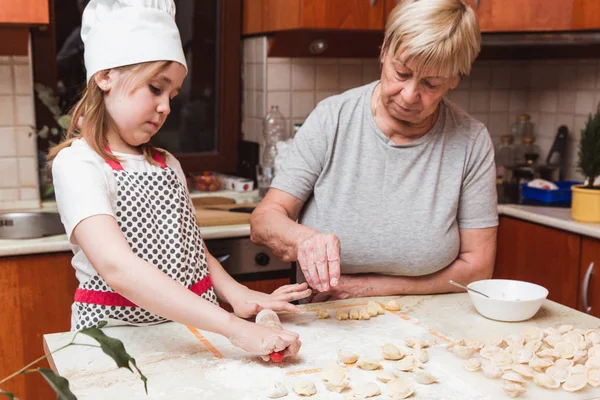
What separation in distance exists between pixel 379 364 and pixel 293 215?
585mm

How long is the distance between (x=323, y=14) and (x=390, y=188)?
1.08 m

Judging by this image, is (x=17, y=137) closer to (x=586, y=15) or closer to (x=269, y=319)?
(x=269, y=319)

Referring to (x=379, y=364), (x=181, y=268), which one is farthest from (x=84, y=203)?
(x=379, y=364)

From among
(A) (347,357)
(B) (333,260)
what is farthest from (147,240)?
(A) (347,357)

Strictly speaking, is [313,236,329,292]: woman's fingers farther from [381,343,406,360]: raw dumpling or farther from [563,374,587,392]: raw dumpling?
[563,374,587,392]: raw dumpling

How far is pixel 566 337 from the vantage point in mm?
1221

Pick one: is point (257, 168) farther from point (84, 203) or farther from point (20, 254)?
point (84, 203)

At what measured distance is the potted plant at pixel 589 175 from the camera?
7.38 feet

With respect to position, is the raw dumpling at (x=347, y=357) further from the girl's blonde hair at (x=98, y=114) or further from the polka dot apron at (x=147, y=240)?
the girl's blonde hair at (x=98, y=114)

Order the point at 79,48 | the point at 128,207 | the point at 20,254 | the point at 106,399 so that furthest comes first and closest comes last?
the point at 79,48
the point at 20,254
the point at 128,207
the point at 106,399

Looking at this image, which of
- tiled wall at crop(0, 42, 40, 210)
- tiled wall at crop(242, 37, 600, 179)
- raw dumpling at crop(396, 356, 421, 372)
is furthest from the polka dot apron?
tiled wall at crop(242, 37, 600, 179)

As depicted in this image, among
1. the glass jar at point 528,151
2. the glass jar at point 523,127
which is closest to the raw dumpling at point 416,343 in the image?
the glass jar at point 528,151

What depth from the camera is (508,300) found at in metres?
1.33

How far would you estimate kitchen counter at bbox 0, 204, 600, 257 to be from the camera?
199 cm
